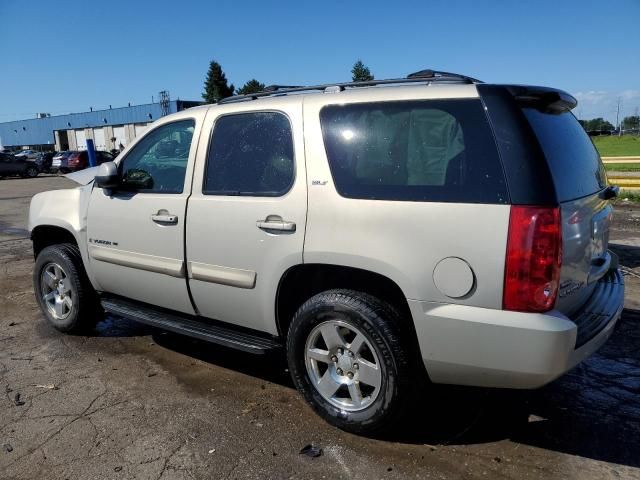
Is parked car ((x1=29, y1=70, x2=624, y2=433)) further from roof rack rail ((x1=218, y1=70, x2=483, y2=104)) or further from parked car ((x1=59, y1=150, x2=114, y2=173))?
parked car ((x1=59, y1=150, x2=114, y2=173))

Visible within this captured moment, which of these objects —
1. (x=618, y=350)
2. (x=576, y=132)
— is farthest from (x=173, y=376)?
(x=618, y=350)

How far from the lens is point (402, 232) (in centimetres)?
265

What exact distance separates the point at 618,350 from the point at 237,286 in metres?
2.98

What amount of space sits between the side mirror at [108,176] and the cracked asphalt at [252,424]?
4.52 ft

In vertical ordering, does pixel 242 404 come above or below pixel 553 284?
below

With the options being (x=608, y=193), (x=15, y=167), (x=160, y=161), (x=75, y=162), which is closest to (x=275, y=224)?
(x=160, y=161)

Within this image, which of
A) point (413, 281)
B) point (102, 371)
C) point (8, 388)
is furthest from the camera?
point (102, 371)

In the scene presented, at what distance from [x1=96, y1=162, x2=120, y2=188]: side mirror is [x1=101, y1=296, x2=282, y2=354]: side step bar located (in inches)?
37.0

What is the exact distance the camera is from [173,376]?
153 inches

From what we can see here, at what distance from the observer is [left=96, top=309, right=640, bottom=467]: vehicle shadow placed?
9.58 feet

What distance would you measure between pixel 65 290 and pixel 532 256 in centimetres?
391

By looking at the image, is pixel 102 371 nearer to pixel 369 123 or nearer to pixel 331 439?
pixel 331 439

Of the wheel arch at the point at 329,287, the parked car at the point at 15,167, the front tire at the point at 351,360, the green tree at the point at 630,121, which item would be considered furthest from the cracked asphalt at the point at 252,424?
the green tree at the point at 630,121

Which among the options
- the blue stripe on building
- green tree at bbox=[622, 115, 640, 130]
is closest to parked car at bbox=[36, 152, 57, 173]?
the blue stripe on building
